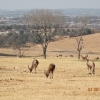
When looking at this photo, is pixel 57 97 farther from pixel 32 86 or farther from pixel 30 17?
pixel 30 17

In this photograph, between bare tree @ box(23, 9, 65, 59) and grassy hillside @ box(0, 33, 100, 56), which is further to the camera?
grassy hillside @ box(0, 33, 100, 56)

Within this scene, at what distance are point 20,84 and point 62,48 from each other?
90735mm

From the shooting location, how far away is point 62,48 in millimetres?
115938

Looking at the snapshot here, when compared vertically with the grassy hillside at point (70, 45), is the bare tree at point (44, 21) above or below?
above

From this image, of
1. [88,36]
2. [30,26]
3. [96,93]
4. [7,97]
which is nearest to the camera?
[7,97]

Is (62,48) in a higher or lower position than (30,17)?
lower

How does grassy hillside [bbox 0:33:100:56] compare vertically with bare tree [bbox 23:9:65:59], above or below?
below

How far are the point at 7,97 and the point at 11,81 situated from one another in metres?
7.44

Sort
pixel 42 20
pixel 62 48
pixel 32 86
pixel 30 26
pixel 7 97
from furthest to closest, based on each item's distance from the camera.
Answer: pixel 62 48 < pixel 30 26 < pixel 42 20 < pixel 32 86 < pixel 7 97

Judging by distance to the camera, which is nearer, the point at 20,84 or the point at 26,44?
the point at 20,84

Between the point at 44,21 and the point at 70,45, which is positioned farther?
the point at 70,45

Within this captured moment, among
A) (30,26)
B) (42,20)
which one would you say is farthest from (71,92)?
(30,26)

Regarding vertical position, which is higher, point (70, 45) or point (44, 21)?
point (44, 21)

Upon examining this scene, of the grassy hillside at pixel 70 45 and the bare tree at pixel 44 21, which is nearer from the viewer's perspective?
the bare tree at pixel 44 21
